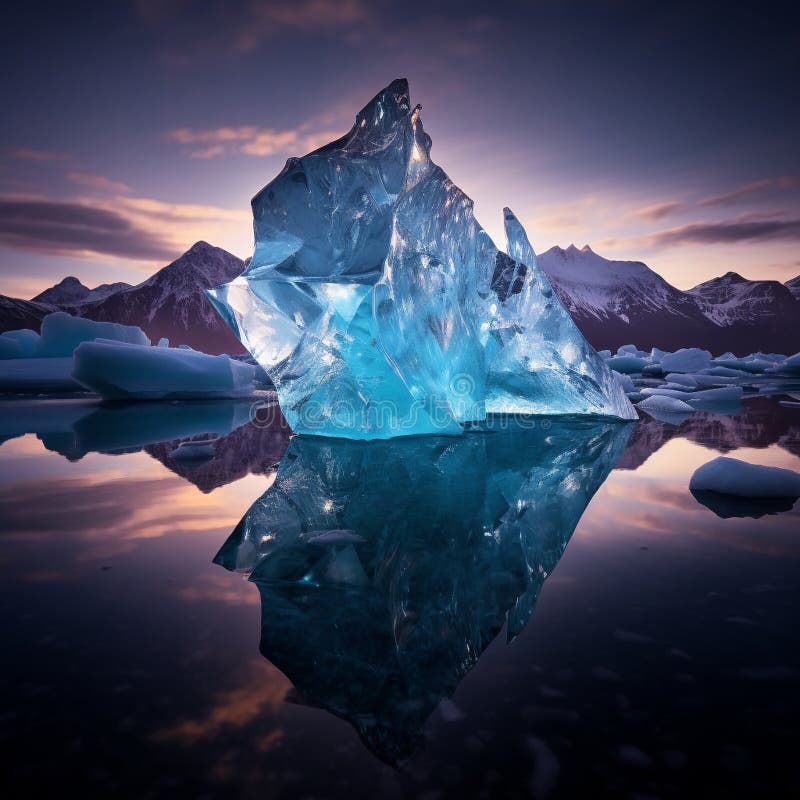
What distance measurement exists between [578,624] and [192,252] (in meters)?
167

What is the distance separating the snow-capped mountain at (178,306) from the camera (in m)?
132

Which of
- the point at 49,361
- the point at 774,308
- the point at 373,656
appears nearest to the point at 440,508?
the point at 373,656

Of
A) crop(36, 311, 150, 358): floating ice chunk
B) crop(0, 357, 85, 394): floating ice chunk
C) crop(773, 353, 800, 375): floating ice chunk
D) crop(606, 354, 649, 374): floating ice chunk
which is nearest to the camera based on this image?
crop(0, 357, 85, 394): floating ice chunk

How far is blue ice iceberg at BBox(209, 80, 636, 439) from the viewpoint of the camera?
4.43 meters

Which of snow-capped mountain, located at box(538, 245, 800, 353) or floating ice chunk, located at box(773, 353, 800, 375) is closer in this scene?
floating ice chunk, located at box(773, 353, 800, 375)

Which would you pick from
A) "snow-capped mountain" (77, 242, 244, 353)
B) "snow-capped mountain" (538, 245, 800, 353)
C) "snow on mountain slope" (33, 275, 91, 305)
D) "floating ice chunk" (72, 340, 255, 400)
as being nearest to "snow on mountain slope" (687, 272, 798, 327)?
"snow-capped mountain" (538, 245, 800, 353)

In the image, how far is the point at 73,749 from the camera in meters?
0.89

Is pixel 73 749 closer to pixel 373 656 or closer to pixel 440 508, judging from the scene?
pixel 373 656

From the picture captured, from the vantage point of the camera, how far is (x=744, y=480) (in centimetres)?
268

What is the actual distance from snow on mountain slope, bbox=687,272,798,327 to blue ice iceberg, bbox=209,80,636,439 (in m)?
139

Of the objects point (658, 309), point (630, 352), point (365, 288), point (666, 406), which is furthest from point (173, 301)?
point (365, 288)

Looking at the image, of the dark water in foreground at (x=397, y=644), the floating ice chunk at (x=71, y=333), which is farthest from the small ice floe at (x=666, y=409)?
the floating ice chunk at (x=71, y=333)

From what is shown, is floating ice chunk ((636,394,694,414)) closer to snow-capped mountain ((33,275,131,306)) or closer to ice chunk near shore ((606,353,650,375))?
ice chunk near shore ((606,353,650,375))

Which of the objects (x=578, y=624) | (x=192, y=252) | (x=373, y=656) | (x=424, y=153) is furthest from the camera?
(x=192, y=252)
